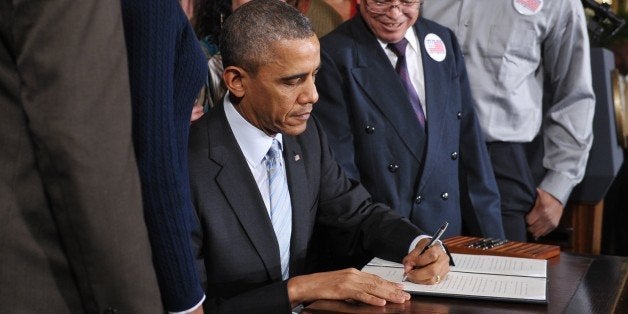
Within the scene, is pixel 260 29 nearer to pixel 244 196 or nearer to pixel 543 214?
pixel 244 196

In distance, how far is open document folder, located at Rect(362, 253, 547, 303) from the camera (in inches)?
69.5

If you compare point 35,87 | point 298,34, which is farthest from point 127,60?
point 298,34

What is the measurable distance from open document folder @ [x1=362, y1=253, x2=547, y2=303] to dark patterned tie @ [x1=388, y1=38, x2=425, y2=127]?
605 millimetres

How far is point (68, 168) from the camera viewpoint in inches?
39.8

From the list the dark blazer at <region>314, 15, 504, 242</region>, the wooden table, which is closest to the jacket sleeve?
the dark blazer at <region>314, 15, 504, 242</region>

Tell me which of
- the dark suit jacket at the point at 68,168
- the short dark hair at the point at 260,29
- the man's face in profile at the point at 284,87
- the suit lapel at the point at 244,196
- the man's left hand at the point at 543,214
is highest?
the dark suit jacket at the point at 68,168

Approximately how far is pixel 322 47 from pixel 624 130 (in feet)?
4.75

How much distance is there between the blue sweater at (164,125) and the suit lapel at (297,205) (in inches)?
31.8

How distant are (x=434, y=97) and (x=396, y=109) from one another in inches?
4.9

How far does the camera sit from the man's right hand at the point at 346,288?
5.68ft

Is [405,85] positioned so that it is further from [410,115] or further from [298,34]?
[298,34]

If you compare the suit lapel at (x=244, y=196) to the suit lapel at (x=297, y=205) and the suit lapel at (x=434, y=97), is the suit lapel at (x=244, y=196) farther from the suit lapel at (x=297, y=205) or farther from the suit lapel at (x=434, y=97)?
the suit lapel at (x=434, y=97)

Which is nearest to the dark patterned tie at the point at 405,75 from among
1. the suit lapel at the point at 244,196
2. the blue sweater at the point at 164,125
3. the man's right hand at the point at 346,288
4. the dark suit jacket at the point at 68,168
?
the suit lapel at the point at 244,196

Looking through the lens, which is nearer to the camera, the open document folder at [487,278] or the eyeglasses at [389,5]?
the open document folder at [487,278]
